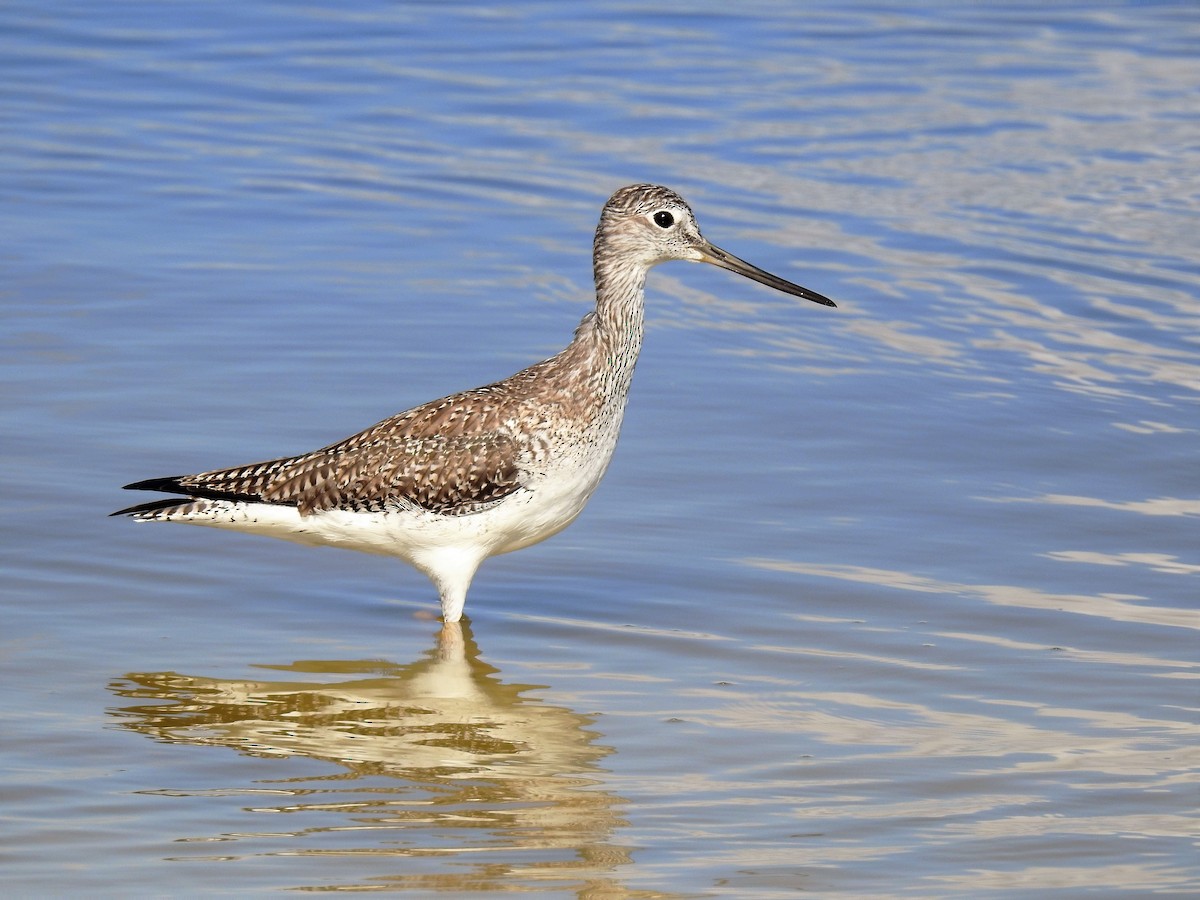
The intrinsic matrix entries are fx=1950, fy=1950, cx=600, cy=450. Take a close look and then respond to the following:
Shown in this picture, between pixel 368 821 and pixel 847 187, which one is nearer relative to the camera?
pixel 368 821

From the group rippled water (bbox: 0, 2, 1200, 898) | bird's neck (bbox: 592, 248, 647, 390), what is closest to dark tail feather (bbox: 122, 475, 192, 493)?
rippled water (bbox: 0, 2, 1200, 898)

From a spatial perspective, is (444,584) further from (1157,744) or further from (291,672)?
(1157,744)

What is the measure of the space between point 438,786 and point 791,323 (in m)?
7.57

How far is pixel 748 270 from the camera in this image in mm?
9844

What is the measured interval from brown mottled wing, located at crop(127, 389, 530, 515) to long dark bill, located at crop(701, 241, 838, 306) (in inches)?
52.6

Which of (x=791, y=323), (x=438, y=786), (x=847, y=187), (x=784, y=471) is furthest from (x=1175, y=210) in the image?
(x=438, y=786)

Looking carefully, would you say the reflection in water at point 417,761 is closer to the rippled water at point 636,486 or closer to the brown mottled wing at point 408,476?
the rippled water at point 636,486

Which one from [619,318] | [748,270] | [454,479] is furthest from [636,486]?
[454,479]

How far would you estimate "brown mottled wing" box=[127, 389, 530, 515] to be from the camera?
8938 millimetres

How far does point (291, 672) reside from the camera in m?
8.58

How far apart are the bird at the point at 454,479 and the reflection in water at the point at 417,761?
53 centimetres

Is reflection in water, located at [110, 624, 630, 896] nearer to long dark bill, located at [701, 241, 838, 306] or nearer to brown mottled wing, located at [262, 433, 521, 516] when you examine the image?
brown mottled wing, located at [262, 433, 521, 516]

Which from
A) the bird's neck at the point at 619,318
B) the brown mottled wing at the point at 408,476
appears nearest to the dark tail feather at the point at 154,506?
the brown mottled wing at the point at 408,476

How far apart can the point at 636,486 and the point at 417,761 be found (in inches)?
140
